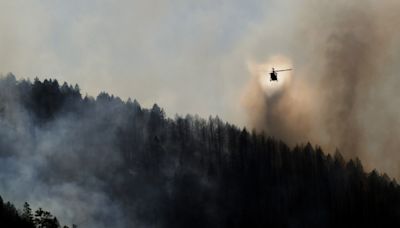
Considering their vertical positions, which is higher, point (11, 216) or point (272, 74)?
point (272, 74)

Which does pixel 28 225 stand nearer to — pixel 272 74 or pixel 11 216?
pixel 11 216

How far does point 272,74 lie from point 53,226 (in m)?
60.2

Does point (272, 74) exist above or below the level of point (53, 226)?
above

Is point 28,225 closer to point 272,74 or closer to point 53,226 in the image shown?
point 53,226

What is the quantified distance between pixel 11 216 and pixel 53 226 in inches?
373

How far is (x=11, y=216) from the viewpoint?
19912 cm

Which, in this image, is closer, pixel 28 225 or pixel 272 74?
pixel 272 74

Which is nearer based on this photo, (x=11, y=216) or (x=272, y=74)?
(x=272, y=74)

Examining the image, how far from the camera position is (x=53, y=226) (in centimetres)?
19962

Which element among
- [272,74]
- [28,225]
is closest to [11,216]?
[28,225]

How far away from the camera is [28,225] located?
646 feet

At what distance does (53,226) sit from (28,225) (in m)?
5.78

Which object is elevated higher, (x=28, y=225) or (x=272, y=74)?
(x=272, y=74)

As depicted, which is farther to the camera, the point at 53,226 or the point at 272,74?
the point at 53,226
